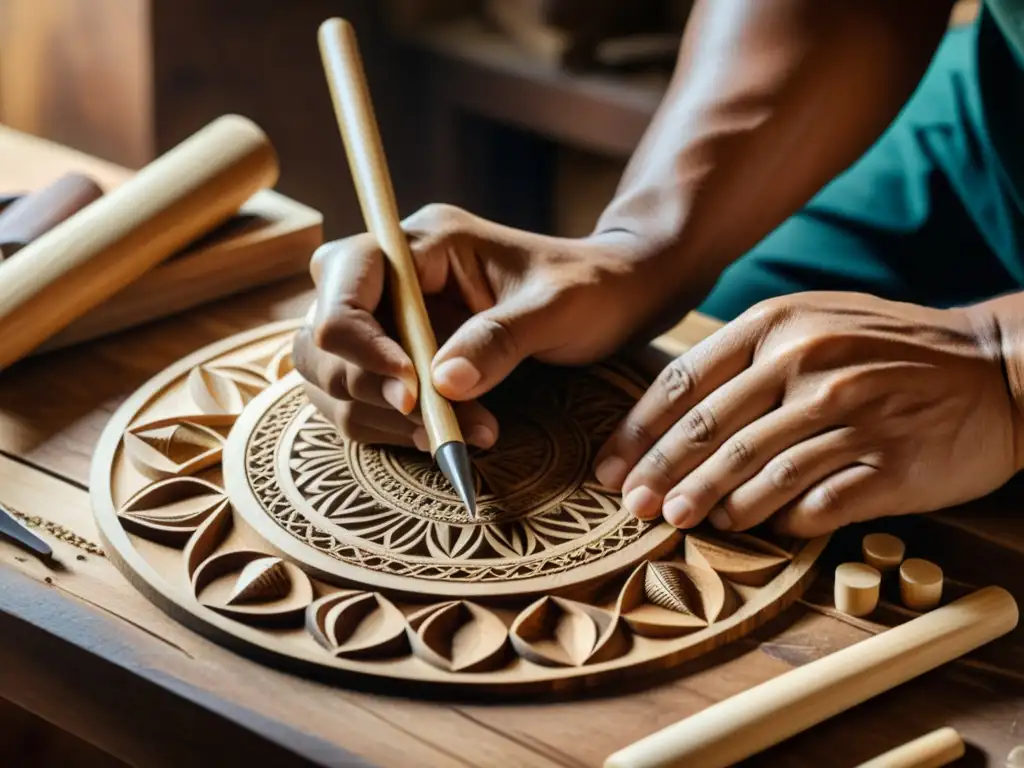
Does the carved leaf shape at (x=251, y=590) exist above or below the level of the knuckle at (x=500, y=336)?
below

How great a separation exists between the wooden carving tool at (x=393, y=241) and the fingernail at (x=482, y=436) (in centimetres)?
1

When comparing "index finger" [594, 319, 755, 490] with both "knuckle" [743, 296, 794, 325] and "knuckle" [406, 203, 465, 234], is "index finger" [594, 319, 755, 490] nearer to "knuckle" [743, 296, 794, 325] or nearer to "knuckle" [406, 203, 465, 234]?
"knuckle" [743, 296, 794, 325]

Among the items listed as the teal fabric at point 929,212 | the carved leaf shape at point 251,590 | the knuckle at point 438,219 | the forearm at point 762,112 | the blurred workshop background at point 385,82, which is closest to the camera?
the carved leaf shape at point 251,590

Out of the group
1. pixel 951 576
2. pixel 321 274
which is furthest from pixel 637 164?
pixel 951 576

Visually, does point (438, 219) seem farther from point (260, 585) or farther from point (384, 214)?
point (260, 585)

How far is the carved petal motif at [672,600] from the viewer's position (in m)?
0.89

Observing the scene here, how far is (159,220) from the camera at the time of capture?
1.26 meters

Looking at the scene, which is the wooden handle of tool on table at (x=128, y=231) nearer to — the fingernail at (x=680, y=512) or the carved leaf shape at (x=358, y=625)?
the carved leaf shape at (x=358, y=625)

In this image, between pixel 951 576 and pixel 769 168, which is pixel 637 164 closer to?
pixel 769 168

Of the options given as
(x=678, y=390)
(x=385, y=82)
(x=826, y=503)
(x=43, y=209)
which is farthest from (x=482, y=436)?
(x=385, y=82)

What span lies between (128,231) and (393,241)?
29 centimetres

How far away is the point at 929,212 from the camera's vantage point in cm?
142

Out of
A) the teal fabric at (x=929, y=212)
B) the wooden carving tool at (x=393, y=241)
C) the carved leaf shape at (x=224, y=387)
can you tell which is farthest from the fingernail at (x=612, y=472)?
the teal fabric at (x=929, y=212)

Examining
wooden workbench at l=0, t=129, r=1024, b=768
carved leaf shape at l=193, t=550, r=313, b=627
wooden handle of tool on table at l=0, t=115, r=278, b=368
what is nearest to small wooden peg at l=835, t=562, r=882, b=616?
wooden workbench at l=0, t=129, r=1024, b=768
